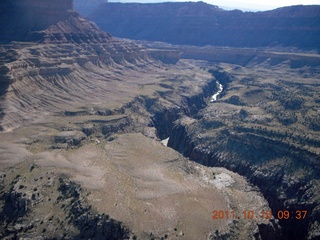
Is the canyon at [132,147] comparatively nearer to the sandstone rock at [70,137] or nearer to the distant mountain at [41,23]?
the sandstone rock at [70,137]

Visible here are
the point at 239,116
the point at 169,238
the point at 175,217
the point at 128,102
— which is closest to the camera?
the point at 169,238

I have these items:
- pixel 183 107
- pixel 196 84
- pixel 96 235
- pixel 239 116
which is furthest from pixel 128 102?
pixel 96 235

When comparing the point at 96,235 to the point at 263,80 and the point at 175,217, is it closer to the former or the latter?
the point at 175,217

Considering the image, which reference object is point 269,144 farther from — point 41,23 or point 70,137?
point 41,23

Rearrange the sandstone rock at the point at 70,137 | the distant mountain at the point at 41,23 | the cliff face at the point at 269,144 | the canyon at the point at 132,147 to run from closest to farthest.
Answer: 1. the canyon at the point at 132,147
2. the cliff face at the point at 269,144
3. the sandstone rock at the point at 70,137
4. the distant mountain at the point at 41,23

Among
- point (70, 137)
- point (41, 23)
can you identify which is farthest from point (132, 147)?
point (41, 23)

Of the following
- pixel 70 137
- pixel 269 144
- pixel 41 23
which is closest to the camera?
pixel 269 144

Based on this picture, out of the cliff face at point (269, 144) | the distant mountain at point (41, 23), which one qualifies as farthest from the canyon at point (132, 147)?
the distant mountain at point (41, 23)

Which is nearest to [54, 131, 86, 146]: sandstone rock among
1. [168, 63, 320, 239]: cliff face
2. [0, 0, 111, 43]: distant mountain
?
[168, 63, 320, 239]: cliff face
